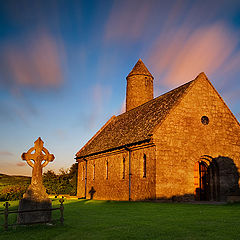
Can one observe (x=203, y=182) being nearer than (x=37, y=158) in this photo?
No

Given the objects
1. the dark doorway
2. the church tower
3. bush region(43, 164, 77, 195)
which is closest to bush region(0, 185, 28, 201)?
bush region(43, 164, 77, 195)

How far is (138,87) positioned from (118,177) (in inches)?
631

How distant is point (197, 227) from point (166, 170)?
1141cm

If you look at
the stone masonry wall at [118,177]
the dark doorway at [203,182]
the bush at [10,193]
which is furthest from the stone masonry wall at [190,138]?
the bush at [10,193]

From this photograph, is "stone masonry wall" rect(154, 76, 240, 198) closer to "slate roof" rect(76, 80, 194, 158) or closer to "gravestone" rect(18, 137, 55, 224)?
"slate roof" rect(76, 80, 194, 158)

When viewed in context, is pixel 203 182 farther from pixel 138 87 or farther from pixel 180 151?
pixel 138 87

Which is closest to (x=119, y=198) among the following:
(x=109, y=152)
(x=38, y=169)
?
(x=109, y=152)

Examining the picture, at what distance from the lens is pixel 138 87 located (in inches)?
1533

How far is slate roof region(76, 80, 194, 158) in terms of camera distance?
2355cm

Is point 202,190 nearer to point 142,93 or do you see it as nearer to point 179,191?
point 179,191

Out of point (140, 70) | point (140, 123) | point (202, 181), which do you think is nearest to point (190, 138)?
point (202, 181)

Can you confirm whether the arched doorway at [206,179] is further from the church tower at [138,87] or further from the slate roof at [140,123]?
the church tower at [138,87]

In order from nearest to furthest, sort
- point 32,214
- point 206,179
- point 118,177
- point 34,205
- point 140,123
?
point 32,214 < point 34,205 < point 206,179 < point 118,177 < point 140,123

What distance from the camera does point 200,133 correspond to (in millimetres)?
23453
